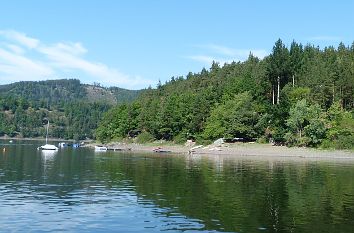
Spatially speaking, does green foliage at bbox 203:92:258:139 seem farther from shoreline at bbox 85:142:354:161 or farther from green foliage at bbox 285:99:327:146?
green foliage at bbox 285:99:327:146

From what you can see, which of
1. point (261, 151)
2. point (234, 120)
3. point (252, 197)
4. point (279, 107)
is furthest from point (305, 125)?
point (252, 197)

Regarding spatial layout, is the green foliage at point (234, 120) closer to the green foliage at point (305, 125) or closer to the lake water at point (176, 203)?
the green foliage at point (305, 125)

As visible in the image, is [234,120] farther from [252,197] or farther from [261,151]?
[252,197]

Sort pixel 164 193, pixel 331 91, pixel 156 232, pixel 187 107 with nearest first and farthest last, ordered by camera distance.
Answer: pixel 156 232 < pixel 164 193 < pixel 331 91 < pixel 187 107

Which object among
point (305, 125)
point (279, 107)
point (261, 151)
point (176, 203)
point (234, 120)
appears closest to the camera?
point (176, 203)

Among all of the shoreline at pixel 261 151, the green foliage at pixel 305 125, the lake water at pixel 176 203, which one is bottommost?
the lake water at pixel 176 203

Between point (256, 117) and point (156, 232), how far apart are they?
129085 millimetres

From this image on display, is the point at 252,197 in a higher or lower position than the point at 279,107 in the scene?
lower

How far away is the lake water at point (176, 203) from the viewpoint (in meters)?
34.6

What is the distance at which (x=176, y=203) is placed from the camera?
4456cm

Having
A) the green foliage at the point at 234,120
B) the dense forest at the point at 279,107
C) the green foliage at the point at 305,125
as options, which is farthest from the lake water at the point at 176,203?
the green foliage at the point at 234,120

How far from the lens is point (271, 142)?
14988cm

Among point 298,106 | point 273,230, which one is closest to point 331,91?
point 298,106

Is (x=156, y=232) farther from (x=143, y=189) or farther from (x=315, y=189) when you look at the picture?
(x=315, y=189)
